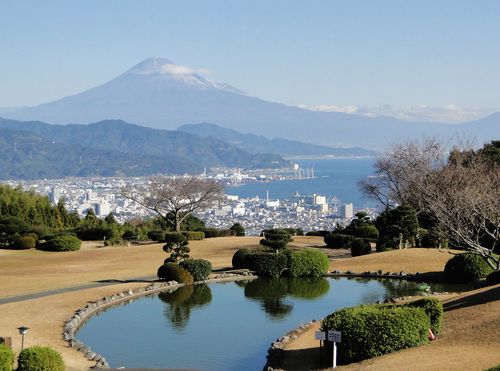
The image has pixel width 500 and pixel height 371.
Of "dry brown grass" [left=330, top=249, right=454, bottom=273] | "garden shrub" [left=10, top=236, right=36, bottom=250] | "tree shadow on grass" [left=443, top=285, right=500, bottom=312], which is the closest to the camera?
"tree shadow on grass" [left=443, top=285, right=500, bottom=312]

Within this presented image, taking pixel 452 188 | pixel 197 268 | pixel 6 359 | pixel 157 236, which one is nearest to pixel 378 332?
pixel 6 359

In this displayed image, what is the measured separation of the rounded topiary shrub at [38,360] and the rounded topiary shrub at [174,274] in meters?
16.5

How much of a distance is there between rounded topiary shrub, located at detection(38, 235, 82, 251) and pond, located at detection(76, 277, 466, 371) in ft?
49.8

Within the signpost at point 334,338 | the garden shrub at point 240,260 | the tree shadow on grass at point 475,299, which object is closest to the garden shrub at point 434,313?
the signpost at point 334,338

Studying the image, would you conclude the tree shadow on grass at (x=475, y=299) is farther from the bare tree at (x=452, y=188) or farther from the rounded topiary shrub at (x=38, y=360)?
the rounded topiary shrub at (x=38, y=360)

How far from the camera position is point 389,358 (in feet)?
58.7

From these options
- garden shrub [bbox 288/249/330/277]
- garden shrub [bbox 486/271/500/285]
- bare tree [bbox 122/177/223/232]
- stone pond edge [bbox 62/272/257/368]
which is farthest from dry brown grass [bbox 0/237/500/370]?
bare tree [bbox 122/177/223/232]

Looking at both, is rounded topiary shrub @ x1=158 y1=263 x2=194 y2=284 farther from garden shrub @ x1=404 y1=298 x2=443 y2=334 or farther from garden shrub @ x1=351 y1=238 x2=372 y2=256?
garden shrub @ x1=404 y1=298 x2=443 y2=334

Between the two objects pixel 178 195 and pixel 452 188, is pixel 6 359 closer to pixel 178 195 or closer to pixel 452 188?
pixel 452 188

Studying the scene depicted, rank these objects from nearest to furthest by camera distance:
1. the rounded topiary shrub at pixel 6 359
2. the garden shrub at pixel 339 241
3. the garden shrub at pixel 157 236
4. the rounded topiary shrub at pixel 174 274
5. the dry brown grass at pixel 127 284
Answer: the rounded topiary shrub at pixel 6 359
the dry brown grass at pixel 127 284
the rounded topiary shrub at pixel 174 274
the garden shrub at pixel 339 241
the garden shrub at pixel 157 236

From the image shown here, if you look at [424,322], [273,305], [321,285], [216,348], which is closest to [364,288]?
[321,285]

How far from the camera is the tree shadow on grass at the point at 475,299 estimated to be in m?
22.4

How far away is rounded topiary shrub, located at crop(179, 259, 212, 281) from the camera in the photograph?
114ft

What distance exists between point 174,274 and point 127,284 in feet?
6.59
